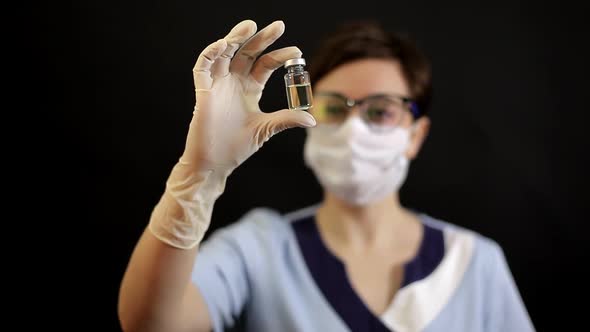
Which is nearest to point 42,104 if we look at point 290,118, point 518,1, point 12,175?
point 12,175

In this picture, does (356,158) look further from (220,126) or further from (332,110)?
(220,126)

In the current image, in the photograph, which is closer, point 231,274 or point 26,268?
point 231,274

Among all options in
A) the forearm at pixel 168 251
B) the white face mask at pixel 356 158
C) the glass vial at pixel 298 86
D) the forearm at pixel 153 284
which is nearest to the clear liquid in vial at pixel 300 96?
the glass vial at pixel 298 86

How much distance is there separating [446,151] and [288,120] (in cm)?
90

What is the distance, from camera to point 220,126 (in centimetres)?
81

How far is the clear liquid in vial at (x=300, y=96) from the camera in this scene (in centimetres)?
78

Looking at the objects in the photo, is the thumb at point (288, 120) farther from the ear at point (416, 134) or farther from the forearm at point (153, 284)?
the ear at point (416, 134)

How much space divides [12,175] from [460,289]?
1050 mm

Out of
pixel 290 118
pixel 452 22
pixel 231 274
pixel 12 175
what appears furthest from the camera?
pixel 452 22

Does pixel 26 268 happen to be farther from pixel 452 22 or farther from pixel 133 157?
pixel 452 22

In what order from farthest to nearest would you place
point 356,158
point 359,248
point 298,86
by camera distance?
1. point 359,248
2. point 356,158
3. point 298,86

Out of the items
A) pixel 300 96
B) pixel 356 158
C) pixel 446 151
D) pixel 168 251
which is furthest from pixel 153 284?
pixel 446 151

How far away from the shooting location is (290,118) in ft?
2.63

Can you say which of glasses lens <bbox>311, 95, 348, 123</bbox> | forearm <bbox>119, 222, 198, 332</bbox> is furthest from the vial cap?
glasses lens <bbox>311, 95, 348, 123</bbox>
